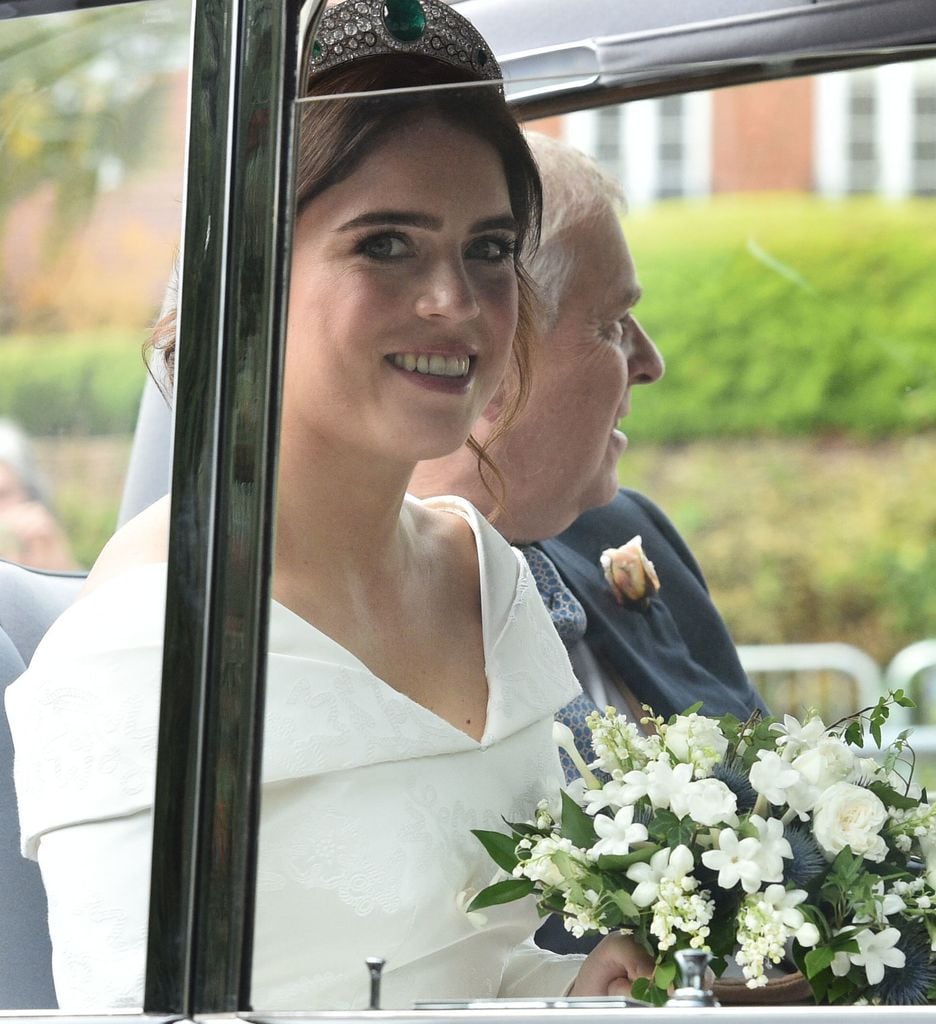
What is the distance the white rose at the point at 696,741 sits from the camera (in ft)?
4.07

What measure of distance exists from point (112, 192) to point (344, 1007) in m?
0.79

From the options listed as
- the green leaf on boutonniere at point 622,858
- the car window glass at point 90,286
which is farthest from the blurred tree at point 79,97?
the green leaf on boutonniere at point 622,858

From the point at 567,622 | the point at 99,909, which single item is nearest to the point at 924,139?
the point at 567,622

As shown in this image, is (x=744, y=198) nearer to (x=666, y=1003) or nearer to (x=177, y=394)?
(x=177, y=394)

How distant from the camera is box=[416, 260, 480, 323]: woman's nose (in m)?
1.23

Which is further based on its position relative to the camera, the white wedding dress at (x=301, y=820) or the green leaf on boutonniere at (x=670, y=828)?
the green leaf on boutonniere at (x=670, y=828)

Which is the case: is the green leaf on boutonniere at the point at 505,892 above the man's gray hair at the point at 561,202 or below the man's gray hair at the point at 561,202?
below

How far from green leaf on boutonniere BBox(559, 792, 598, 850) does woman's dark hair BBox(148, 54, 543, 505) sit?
0.33 metres

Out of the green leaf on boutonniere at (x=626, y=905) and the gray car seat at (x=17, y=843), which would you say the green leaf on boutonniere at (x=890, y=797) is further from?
the gray car seat at (x=17, y=843)

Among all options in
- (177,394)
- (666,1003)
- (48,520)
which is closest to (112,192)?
(177,394)

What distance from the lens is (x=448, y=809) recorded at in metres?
1.24

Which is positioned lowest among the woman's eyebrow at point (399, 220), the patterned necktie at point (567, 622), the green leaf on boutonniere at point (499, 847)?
the green leaf on boutonniere at point (499, 847)

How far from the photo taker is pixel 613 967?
48.3 inches

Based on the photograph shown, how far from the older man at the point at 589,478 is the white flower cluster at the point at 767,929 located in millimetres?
187
